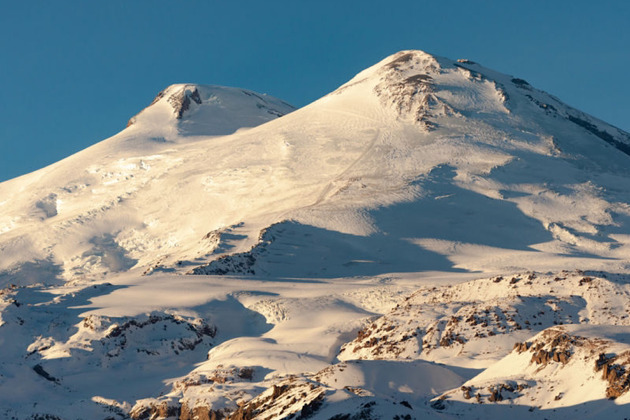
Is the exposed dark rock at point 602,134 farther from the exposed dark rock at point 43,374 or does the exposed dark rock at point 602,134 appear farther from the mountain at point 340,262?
the exposed dark rock at point 43,374

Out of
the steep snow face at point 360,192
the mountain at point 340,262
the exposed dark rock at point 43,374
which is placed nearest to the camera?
the mountain at point 340,262

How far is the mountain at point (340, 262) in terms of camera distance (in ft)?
163

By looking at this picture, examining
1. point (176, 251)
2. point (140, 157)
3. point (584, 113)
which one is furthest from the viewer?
point (584, 113)

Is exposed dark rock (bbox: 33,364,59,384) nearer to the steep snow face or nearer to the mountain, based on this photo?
the mountain

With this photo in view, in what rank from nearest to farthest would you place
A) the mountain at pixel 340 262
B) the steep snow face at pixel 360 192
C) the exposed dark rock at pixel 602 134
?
the mountain at pixel 340 262 < the steep snow face at pixel 360 192 < the exposed dark rock at pixel 602 134

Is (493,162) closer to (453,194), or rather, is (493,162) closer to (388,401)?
(453,194)

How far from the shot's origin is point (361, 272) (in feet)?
340

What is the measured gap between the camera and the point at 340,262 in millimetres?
106500

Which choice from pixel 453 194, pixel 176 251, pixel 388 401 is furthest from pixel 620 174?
pixel 388 401

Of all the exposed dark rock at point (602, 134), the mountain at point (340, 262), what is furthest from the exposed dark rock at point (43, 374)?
the exposed dark rock at point (602, 134)

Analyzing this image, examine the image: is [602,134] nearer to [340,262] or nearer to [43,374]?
[340,262]

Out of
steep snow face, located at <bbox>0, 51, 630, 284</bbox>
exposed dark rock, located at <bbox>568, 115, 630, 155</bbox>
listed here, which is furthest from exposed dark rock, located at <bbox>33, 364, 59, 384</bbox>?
exposed dark rock, located at <bbox>568, 115, 630, 155</bbox>

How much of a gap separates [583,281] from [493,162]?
71.0 m

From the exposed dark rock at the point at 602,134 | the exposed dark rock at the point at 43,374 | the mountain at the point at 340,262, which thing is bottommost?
the exposed dark rock at the point at 43,374
